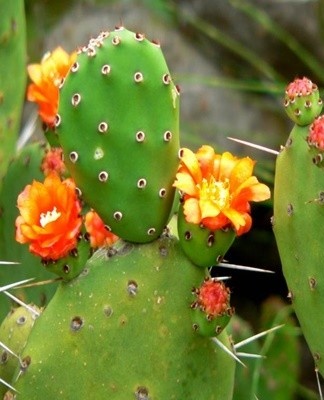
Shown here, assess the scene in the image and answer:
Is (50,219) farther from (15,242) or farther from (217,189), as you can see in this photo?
(15,242)

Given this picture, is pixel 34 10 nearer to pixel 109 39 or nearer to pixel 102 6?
pixel 102 6

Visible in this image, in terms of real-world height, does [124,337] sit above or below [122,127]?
below

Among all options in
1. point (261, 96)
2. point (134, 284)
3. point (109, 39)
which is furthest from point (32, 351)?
point (261, 96)

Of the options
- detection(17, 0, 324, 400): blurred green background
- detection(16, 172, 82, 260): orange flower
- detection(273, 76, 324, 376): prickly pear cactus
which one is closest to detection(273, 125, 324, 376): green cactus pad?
detection(273, 76, 324, 376): prickly pear cactus

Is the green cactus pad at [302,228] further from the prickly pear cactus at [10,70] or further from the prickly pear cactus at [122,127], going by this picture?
the prickly pear cactus at [10,70]

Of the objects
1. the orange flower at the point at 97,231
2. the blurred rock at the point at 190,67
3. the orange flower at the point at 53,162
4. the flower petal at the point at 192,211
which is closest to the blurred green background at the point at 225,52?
the blurred rock at the point at 190,67

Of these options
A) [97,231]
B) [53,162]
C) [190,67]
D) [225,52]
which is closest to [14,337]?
[97,231]

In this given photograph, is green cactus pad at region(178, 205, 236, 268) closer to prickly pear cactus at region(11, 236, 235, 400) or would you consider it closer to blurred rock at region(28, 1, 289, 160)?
prickly pear cactus at region(11, 236, 235, 400)
